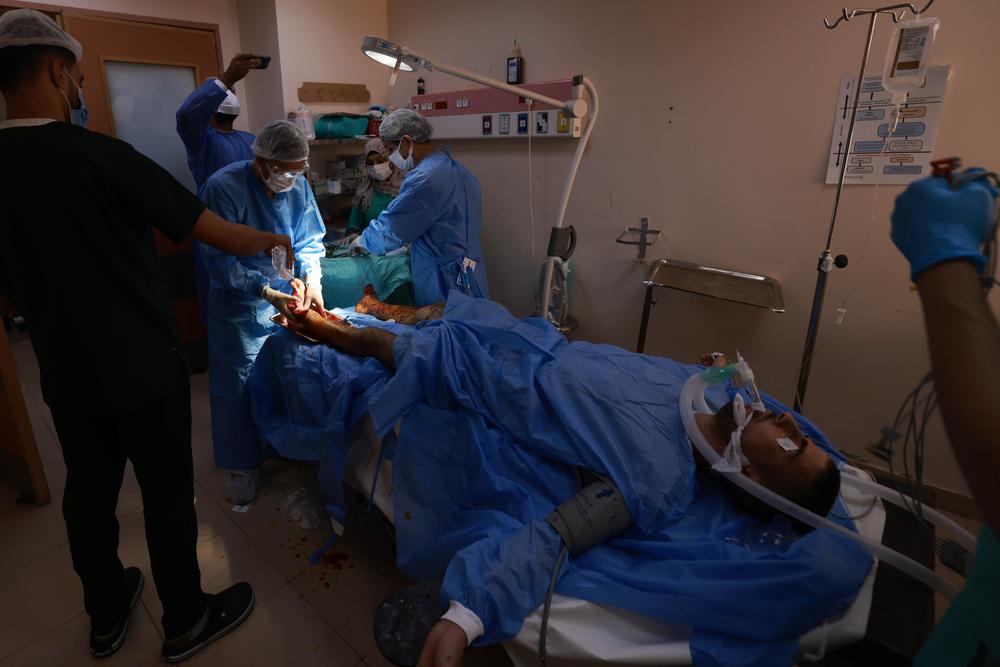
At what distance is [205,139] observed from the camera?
287 centimetres

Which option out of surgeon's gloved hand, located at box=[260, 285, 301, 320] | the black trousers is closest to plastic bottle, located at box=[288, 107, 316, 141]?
surgeon's gloved hand, located at box=[260, 285, 301, 320]

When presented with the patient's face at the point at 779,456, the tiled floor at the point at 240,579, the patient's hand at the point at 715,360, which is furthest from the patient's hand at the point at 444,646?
the patient's hand at the point at 715,360

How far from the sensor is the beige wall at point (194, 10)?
2.91 metres

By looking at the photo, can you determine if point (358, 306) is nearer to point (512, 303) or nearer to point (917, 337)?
point (512, 303)

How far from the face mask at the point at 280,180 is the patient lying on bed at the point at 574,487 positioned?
0.68 metres

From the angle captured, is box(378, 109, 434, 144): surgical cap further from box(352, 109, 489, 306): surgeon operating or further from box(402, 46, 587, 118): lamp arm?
box(402, 46, 587, 118): lamp arm

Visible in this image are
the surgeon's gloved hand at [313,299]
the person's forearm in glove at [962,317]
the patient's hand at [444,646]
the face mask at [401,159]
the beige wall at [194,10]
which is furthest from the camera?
the beige wall at [194,10]

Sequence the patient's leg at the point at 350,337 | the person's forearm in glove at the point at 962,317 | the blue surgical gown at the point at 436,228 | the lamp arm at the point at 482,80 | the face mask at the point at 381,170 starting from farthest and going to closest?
the face mask at the point at 381,170 → the blue surgical gown at the point at 436,228 → the patient's leg at the point at 350,337 → the lamp arm at the point at 482,80 → the person's forearm in glove at the point at 962,317

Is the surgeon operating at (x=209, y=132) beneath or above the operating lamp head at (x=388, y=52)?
beneath

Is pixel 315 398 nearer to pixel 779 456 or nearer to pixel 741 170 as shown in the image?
pixel 779 456

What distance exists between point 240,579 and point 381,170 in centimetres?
212

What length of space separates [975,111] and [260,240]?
2345 mm

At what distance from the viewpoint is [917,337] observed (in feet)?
6.84

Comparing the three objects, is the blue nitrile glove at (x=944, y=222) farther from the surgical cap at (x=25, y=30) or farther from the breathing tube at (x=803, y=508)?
the surgical cap at (x=25, y=30)
